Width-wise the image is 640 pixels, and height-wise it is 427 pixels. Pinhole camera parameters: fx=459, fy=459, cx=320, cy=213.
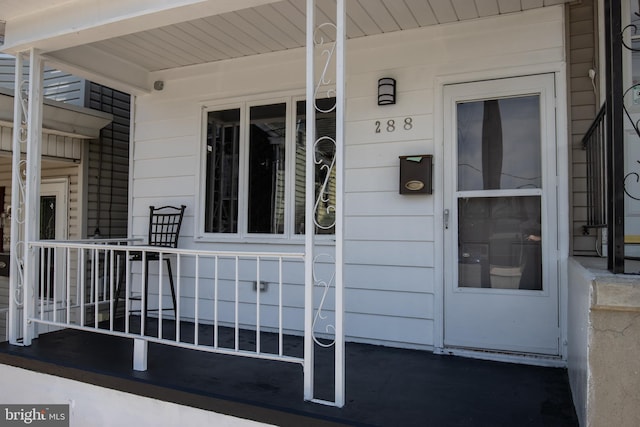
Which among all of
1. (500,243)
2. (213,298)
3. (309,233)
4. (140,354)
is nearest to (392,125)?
(500,243)

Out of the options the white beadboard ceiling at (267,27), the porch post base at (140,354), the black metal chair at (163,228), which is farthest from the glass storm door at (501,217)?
the black metal chair at (163,228)

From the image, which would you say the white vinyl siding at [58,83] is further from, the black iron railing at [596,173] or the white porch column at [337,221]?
the black iron railing at [596,173]

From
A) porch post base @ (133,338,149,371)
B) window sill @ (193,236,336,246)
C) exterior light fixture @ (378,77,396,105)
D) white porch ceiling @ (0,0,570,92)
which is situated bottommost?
porch post base @ (133,338,149,371)

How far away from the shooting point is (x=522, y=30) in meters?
3.01

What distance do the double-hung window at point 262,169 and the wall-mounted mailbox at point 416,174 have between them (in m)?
0.60

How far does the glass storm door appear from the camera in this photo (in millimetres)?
2933

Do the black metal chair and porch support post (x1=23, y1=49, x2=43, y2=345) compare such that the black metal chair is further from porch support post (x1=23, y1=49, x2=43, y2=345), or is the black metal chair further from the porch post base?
the porch post base

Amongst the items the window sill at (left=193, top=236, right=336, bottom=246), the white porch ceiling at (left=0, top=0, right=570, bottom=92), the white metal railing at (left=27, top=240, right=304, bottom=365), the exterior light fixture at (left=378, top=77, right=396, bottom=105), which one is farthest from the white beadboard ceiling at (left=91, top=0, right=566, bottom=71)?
the white metal railing at (left=27, top=240, right=304, bottom=365)

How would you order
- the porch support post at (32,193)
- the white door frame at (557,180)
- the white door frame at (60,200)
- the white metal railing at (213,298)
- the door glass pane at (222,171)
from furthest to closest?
the white door frame at (60,200), the door glass pane at (222,171), the white metal railing at (213,298), the porch support post at (32,193), the white door frame at (557,180)

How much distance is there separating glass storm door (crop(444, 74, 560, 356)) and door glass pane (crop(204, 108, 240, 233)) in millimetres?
1852

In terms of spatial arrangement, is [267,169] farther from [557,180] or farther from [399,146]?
[557,180]

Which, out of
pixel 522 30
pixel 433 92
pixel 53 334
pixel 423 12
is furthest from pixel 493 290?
pixel 53 334

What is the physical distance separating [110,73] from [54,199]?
253 cm

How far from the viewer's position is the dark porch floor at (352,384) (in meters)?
2.15
